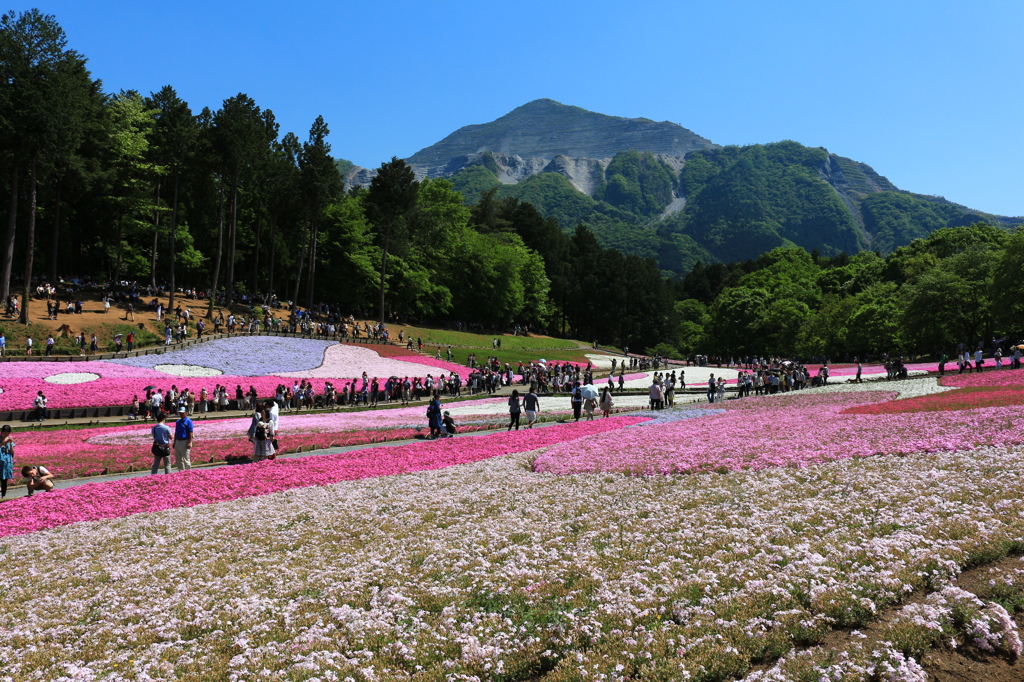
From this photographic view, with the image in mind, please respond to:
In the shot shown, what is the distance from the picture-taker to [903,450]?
59.7 feet

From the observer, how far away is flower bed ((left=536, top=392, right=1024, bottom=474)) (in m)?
18.5

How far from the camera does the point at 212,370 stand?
157 ft

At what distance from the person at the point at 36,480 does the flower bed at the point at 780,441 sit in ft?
48.5

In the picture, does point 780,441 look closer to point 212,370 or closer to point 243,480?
point 243,480

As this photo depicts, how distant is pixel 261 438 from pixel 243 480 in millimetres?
3435

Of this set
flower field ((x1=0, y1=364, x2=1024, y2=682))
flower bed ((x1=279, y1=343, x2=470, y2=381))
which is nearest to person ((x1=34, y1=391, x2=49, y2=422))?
flower bed ((x1=279, y1=343, x2=470, y2=381))

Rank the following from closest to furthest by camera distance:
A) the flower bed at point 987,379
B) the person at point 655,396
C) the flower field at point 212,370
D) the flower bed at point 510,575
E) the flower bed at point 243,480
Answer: the flower bed at point 510,575 < the flower bed at point 243,480 < the flower bed at point 987,379 < the flower field at point 212,370 < the person at point 655,396

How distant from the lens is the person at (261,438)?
23141mm

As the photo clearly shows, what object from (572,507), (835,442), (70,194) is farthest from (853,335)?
(70,194)

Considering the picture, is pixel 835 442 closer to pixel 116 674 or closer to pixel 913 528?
pixel 913 528

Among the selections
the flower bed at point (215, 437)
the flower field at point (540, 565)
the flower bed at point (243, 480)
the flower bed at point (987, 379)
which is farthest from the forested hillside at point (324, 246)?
the flower field at point (540, 565)

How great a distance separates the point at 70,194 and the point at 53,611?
73.9 metres

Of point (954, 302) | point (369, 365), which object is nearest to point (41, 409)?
point (369, 365)

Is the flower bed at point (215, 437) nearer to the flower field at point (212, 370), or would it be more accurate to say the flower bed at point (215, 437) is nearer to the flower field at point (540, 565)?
the flower field at point (540, 565)
